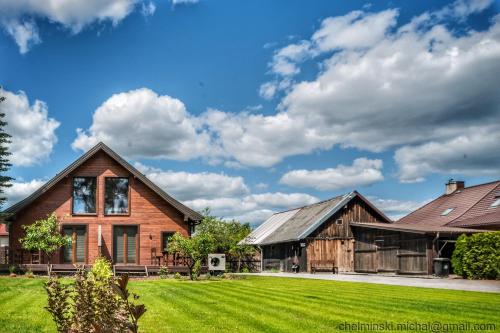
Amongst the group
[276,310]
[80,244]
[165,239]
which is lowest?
[276,310]

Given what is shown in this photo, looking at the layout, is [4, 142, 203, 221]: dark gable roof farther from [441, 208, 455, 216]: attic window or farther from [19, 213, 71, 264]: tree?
[441, 208, 455, 216]: attic window

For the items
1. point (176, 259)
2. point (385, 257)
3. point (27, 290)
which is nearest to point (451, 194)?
point (385, 257)

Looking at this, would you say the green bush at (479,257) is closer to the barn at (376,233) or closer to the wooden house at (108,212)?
the barn at (376,233)

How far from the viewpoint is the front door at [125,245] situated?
109 ft

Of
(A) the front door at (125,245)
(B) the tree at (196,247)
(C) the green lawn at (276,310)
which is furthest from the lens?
(A) the front door at (125,245)

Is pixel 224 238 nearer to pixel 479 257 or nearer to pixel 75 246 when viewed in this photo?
→ pixel 75 246

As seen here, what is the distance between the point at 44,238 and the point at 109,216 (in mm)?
4805

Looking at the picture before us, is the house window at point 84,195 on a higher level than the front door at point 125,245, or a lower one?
higher

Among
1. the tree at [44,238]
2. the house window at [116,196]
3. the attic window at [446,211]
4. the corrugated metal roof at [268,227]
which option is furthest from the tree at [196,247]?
the attic window at [446,211]

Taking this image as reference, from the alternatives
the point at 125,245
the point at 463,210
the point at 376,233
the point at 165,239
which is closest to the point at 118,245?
the point at 125,245

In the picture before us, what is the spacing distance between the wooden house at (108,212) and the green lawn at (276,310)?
15042 millimetres

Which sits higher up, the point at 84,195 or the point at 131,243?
the point at 84,195

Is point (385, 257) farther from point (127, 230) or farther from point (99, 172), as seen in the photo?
point (99, 172)

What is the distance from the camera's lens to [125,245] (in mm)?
33562
